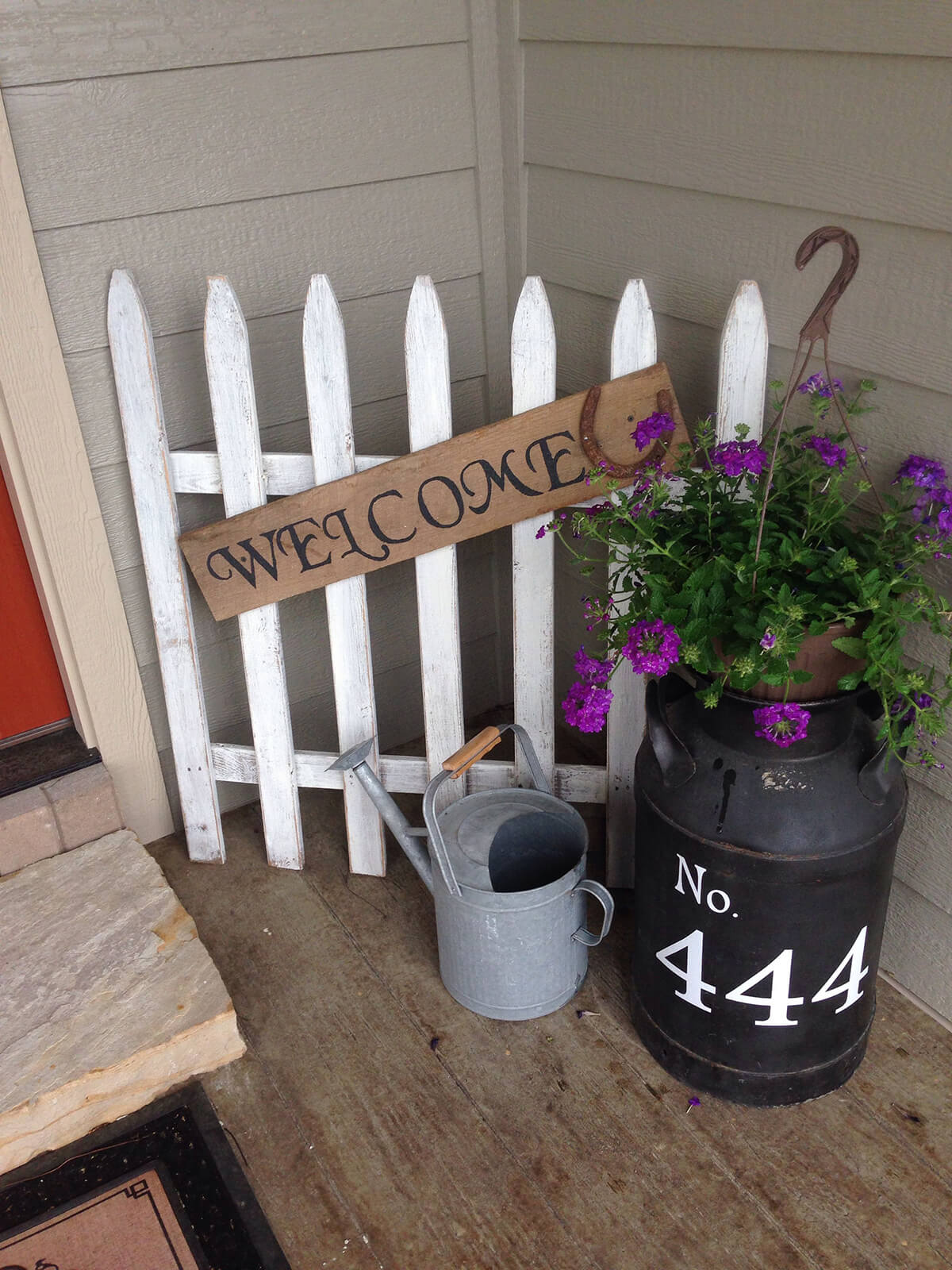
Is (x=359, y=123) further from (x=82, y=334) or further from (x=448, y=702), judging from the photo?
(x=448, y=702)

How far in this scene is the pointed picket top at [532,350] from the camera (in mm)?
2002

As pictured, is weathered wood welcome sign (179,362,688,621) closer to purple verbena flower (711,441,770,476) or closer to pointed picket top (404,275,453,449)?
pointed picket top (404,275,453,449)

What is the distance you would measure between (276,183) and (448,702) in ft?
3.84

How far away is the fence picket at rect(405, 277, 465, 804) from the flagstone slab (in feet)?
2.22

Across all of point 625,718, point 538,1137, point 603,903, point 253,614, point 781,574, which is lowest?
point 538,1137

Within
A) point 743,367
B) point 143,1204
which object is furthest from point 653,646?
point 143,1204

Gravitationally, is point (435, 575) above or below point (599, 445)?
below

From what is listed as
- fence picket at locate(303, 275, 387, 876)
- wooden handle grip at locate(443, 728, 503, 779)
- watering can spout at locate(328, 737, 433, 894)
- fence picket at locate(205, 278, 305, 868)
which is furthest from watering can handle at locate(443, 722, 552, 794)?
fence picket at locate(205, 278, 305, 868)

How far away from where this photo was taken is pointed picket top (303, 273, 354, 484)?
6.70ft

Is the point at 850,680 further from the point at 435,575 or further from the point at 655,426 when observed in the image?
the point at 435,575

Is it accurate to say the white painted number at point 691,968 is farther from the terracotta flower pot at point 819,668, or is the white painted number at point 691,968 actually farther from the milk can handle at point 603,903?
the terracotta flower pot at point 819,668

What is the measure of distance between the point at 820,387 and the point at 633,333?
0.43 m

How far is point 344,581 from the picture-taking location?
2242 millimetres

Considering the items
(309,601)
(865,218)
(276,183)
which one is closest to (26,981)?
(309,601)
